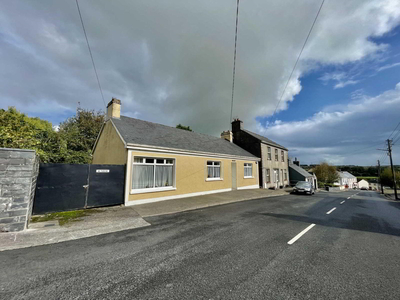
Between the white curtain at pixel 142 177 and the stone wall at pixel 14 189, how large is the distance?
4.54m

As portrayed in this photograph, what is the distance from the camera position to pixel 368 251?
4.10 metres

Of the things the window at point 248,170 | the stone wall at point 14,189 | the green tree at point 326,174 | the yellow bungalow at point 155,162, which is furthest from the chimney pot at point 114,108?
the green tree at point 326,174

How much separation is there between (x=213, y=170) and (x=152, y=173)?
613 centimetres

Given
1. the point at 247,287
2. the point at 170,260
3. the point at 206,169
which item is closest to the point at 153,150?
the point at 206,169

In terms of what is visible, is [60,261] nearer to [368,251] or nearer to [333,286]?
[333,286]

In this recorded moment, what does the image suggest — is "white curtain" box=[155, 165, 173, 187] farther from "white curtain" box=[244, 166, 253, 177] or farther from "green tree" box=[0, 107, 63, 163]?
"white curtain" box=[244, 166, 253, 177]

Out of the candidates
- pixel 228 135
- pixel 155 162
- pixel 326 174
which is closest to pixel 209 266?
pixel 155 162

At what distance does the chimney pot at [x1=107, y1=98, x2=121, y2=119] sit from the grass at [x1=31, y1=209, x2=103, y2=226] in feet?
23.6

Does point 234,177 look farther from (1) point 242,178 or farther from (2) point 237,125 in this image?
(2) point 237,125

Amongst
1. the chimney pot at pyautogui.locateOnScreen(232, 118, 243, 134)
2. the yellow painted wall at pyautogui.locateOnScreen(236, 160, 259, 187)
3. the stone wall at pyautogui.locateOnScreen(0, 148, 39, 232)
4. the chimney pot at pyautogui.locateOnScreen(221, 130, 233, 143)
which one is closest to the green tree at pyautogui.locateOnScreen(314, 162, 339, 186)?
the chimney pot at pyautogui.locateOnScreen(232, 118, 243, 134)

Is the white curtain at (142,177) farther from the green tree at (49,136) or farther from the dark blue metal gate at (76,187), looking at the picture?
the green tree at (49,136)

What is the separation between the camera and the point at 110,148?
459 inches

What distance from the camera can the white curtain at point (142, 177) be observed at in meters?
9.44

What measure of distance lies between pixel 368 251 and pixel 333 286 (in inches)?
96.7
